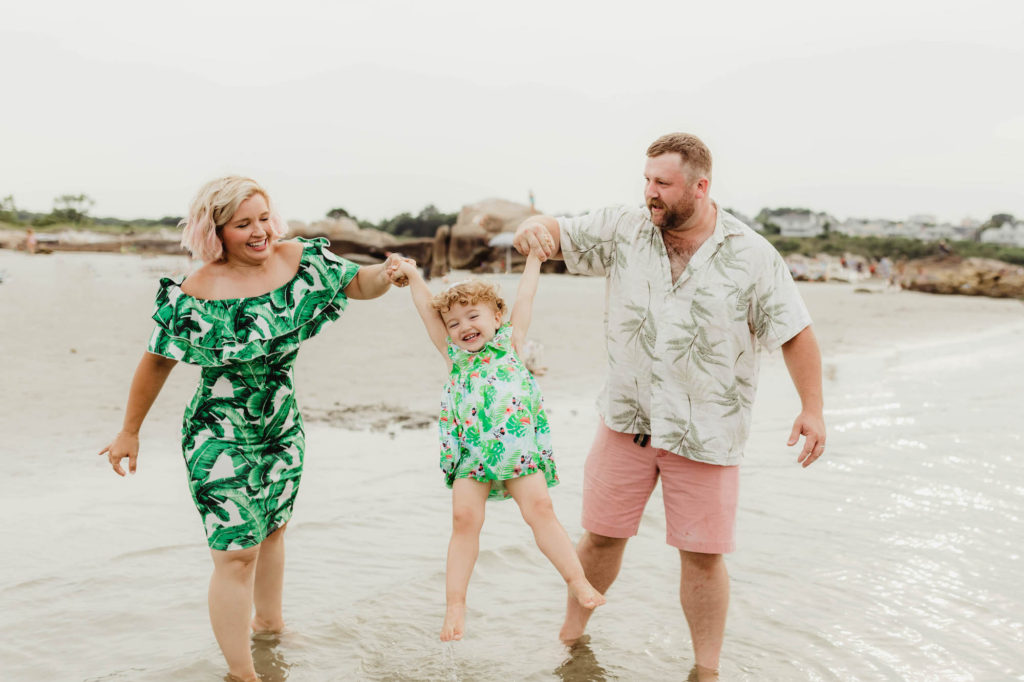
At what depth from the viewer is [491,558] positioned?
5477mm

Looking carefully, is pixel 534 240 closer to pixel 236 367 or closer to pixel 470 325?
pixel 470 325

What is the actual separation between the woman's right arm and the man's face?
80.6 inches

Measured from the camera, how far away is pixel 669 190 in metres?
3.52

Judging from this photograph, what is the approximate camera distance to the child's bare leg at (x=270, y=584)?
3988 mm

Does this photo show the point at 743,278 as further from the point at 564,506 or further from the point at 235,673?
the point at 564,506

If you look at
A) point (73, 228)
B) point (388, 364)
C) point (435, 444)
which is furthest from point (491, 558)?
point (73, 228)

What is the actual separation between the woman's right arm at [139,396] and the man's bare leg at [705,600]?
7.68 feet

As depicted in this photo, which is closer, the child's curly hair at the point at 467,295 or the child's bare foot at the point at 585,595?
the child's bare foot at the point at 585,595

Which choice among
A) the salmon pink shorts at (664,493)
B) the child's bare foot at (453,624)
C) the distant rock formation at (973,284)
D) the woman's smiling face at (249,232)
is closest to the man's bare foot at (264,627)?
A: the child's bare foot at (453,624)

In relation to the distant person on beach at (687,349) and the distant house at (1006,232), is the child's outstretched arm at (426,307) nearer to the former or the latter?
the distant person on beach at (687,349)

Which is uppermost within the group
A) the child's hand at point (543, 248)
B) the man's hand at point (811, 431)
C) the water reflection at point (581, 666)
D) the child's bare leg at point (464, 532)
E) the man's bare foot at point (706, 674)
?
the child's hand at point (543, 248)

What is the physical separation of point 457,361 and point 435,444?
440cm

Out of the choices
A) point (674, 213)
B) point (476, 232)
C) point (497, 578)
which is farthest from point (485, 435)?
point (476, 232)

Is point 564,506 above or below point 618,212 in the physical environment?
below
